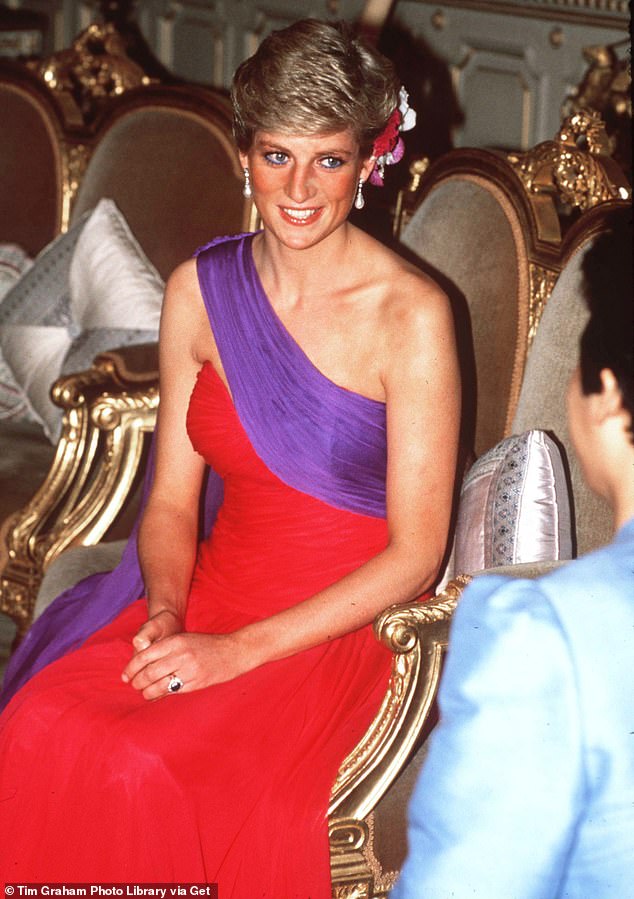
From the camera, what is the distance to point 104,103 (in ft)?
12.3

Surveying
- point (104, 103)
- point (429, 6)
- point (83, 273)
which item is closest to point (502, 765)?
point (83, 273)

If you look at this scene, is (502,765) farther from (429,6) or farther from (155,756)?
(429,6)

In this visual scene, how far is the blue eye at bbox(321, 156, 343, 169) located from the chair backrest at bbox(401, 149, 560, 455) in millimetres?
571

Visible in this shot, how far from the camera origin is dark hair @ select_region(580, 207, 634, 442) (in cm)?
97

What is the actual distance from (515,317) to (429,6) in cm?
410

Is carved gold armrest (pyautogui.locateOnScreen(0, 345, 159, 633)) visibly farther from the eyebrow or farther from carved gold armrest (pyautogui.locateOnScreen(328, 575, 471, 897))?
carved gold armrest (pyautogui.locateOnScreen(328, 575, 471, 897))

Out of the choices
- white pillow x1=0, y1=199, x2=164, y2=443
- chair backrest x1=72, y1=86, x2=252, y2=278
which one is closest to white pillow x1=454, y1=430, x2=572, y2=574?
white pillow x1=0, y1=199, x2=164, y2=443

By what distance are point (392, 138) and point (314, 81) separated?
186 millimetres

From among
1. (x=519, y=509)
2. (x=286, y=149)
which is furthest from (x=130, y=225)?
(x=519, y=509)

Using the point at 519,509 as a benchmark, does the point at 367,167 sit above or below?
above

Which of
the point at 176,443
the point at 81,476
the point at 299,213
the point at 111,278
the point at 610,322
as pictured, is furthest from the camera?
the point at 111,278

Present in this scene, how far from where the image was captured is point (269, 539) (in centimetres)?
217

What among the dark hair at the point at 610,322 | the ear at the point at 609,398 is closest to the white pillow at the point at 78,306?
the dark hair at the point at 610,322

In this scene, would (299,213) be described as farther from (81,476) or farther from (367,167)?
(81,476)
